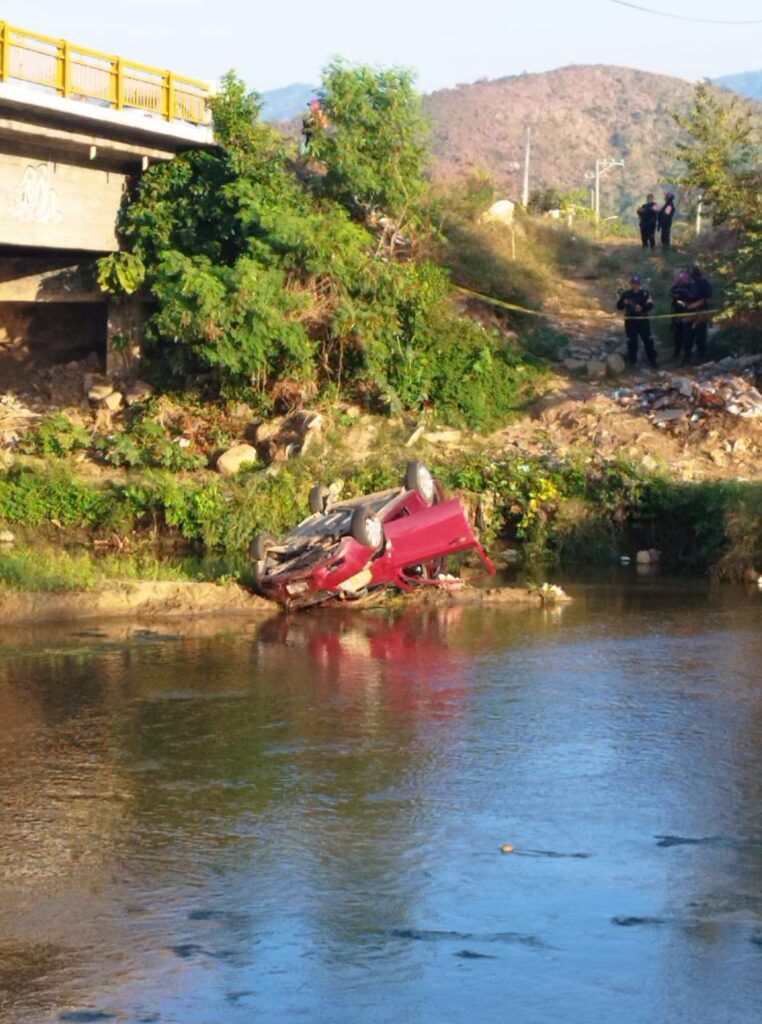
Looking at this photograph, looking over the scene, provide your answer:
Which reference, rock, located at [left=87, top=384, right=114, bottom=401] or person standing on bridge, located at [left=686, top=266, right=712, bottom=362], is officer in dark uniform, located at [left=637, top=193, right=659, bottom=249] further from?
rock, located at [left=87, top=384, right=114, bottom=401]

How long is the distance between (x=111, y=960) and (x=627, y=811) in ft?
12.8

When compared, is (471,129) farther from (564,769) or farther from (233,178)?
(564,769)

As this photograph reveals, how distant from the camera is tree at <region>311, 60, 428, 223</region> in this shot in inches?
1048

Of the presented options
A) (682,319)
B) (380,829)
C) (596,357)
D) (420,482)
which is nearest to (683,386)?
(682,319)

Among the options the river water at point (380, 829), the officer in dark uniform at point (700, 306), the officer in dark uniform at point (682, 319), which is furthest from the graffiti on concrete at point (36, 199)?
the officer in dark uniform at point (700, 306)

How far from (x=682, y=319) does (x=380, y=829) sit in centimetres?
1924

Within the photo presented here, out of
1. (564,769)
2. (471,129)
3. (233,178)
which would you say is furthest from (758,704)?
(471,129)

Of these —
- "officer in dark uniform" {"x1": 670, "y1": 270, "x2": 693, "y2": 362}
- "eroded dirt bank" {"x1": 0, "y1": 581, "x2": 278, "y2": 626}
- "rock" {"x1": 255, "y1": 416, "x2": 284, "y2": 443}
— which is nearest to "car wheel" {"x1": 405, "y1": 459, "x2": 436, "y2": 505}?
"eroded dirt bank" {"x1": 0, "y1": 581, "x2": 278, "y2": 626}

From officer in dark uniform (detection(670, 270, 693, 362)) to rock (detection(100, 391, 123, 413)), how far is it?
10.2 meters

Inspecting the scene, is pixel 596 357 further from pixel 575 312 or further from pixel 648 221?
pixel 648 221

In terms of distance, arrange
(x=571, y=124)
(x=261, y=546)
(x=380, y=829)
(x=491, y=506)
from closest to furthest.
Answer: (x=380, y=829) → (x=261, y=546) → (x=491, y=506) → (x=571, y=124)

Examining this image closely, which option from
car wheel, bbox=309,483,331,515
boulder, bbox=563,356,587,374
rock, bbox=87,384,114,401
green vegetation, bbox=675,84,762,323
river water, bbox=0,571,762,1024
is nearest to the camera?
river water, bbox=0,571,762,1024

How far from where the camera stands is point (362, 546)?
16.4m

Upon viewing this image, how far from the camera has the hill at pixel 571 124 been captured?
98.8m
